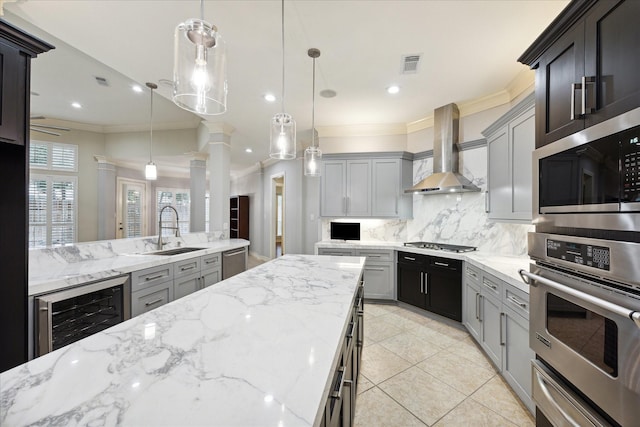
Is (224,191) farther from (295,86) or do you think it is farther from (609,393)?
(609,393)

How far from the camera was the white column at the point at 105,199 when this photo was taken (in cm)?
580

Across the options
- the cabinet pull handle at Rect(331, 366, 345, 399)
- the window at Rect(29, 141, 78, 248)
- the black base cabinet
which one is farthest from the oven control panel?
the window at Rect(29, 141, 78, 248)

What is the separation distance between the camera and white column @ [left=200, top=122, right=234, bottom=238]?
4.43m

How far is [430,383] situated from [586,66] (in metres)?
2.32

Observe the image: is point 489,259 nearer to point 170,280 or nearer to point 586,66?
point 586,66

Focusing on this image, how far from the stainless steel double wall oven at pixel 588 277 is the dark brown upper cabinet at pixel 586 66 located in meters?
0.09

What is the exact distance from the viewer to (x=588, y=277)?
112 cm

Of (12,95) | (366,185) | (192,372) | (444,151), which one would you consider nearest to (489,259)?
(444,151)

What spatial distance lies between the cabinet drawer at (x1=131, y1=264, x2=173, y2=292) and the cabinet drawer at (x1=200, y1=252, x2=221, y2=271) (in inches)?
20.5

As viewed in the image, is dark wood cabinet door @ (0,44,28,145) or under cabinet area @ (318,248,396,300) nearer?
dark wood cabinet door @ (0,44,28,145)

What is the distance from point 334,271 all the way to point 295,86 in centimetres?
232

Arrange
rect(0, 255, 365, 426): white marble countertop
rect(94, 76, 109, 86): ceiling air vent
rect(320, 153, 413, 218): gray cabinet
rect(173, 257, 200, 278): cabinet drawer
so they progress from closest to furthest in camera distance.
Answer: rect(0, 255, 365, 426): white marble countertop < rect(173, 257, 200, 278): cabinet drawer < rect(94, 76, 109, 86): ceiling air vent < rect(320, 153, 413, 218): gray cabinet

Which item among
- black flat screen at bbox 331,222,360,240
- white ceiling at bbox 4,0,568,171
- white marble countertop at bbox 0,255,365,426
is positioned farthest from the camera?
black flat screen at bbox 331,222,360,240

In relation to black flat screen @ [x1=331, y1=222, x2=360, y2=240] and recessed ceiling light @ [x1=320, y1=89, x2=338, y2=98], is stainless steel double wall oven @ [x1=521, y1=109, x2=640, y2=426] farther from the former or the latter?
black flat screen @ [x1=331, y1=222, x2=360, y2=240]
